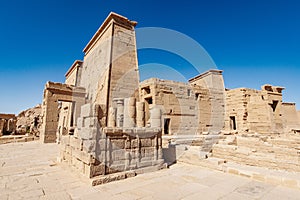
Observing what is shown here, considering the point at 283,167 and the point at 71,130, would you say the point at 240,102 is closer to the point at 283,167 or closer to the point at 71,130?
the point at 283,167

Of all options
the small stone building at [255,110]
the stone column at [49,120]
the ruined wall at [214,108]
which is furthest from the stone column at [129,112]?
the small stone building at [255,110]

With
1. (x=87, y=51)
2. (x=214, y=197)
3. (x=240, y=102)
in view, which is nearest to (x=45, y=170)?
(x=214, y=197)

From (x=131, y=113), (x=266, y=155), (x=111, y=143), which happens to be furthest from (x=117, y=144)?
(x=266, y=155)

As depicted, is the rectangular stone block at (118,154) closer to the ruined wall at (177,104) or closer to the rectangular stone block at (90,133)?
the rectangular stone block at (90,133)

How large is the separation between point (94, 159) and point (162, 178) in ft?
5.63

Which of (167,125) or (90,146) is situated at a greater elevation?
(167,125)

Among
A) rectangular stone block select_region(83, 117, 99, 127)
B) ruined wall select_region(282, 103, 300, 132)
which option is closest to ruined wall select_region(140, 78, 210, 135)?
rectangular stone block select_region(83, 117, 99, 127)

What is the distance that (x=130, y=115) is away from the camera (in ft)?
24.0

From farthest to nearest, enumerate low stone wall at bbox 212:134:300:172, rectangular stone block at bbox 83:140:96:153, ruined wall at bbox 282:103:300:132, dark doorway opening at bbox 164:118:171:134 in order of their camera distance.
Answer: ruined wall at bbox 282:103:300:132
dark doorway opening at bbox 164:118:171:134
low stone wall at bbox 212:134:300:172
rectangular stone block at bbox 83:140:96:153

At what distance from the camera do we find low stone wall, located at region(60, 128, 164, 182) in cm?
396

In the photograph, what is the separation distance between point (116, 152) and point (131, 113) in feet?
10.6

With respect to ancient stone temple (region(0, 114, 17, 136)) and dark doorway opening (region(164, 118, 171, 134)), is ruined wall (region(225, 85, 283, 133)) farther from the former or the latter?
ancient stone temple (region(0, 114, 17, 136))

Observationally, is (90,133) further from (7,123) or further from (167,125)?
(7,123)

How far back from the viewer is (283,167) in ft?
15.4
